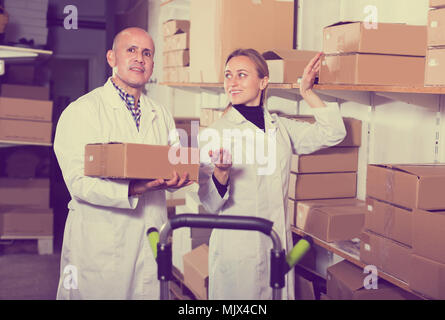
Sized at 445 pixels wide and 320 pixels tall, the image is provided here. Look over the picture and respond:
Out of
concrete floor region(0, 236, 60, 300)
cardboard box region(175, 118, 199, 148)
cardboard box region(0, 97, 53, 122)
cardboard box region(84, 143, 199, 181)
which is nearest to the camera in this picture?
cardboard box region(84, 143, 199, 181)

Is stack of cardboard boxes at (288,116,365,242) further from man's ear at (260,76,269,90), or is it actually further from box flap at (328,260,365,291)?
man's ear at (260,76,269,90)

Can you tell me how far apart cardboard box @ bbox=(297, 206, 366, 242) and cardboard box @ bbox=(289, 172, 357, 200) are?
0.14m

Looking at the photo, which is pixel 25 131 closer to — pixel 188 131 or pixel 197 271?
pixel 188 131

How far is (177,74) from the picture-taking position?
3682 mm

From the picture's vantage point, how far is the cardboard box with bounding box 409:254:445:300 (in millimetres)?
1553

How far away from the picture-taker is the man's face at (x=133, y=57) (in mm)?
1917

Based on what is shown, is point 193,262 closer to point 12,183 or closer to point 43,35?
point 12,183

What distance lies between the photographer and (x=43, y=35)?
178 inches

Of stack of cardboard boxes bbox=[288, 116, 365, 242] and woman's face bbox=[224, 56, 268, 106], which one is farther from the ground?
woman's face bbox=[224, 56, 268, 106]

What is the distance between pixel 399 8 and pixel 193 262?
169cm

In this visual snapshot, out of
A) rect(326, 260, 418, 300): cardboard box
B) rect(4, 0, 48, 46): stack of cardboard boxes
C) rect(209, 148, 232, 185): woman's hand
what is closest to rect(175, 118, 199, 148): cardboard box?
rect(4, 0, 48, 46): stack of cardboard boxes
